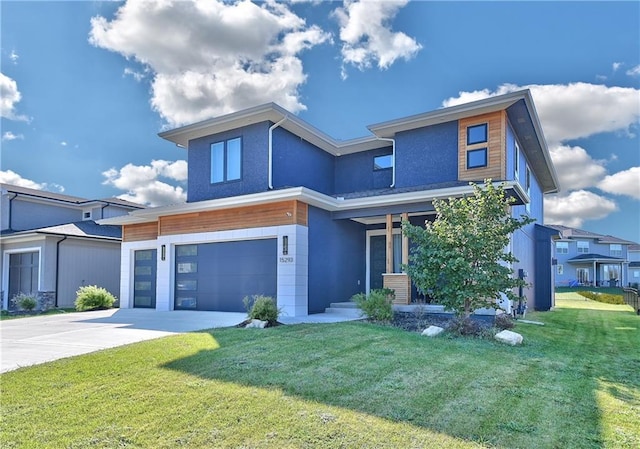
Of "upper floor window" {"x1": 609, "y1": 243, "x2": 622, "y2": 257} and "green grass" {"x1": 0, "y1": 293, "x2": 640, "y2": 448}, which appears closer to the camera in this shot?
"green grass" {"x1": 0, "y1": 293, "x2": 640, "y2": 448}

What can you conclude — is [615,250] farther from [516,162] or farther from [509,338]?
[509,338]

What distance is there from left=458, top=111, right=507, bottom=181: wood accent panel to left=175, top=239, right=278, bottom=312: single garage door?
6292 millimetres

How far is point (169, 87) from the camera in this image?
1577cm

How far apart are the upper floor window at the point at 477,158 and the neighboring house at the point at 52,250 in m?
16.0

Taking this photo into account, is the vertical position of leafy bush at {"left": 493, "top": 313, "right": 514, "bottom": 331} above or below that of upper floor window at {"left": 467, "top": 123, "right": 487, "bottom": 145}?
below

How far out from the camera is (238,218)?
13.7 metres

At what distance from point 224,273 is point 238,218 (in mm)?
1904

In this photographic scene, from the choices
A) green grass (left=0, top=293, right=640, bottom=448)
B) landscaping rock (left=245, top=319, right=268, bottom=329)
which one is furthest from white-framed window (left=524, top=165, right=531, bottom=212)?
landscaping rock (left=245, top=319, right=268, bottom=329)

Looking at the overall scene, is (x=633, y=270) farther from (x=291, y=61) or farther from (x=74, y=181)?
(x=74, y=181)

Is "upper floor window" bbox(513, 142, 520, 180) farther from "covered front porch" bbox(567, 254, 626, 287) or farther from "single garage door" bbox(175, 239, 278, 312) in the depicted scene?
"covered front porch" bbox(567, 254, 626, 287)

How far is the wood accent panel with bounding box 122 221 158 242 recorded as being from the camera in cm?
1639

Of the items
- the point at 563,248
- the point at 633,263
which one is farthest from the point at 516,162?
the point at 633,263

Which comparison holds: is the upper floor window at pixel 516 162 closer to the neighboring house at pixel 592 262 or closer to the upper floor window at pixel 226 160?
the upper floor window at pixel 226 160

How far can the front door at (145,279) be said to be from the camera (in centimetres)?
1631
